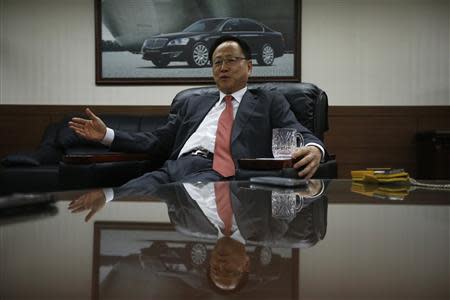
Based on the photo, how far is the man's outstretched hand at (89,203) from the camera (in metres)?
1.05

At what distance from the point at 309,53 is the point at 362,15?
0.57m

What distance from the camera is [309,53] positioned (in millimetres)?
4270

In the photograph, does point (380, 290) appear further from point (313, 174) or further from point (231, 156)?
point (231, 156)

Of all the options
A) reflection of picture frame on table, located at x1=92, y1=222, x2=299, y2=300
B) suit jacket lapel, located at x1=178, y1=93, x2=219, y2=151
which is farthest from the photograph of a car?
reflection of picture frame on table, located at x1=92, y1=222, x2=299, y2=300

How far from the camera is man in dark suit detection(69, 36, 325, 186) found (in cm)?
235

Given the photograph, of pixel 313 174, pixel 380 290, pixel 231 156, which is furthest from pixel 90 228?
pixel 231 156

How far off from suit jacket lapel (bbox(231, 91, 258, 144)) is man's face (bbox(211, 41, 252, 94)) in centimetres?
10

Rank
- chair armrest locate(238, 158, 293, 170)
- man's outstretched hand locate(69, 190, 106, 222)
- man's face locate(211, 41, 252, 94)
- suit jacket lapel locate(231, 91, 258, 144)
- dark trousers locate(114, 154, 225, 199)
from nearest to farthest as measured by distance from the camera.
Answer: man's outstretched hand locate(69, 190, 106, 222) → chair armrest locate(238, 158, 293, 170) → dark trousers locate(114, 154, 225, 199) → suit jacket lapel locate(231, 91, 258, 144) → man's face locate(211, 41, 252, 94)

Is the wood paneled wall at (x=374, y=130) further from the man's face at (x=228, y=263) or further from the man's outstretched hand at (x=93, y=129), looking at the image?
the man's face at (x=228, y=263)

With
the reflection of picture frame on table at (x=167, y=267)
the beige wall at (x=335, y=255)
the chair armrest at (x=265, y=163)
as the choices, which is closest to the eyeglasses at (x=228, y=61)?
the chair armrest at (x=265, y=163)

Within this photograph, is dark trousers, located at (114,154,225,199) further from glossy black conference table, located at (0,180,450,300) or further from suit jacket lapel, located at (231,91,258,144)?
glossy black conference table, located at (0,180,450,300)

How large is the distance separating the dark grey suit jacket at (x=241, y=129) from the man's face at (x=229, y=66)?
0.35 ft

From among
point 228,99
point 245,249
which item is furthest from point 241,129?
point 245,249

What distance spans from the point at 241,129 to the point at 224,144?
0.38 feet
